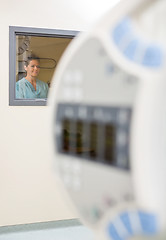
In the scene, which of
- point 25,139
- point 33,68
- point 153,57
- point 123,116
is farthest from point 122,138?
point 33,68

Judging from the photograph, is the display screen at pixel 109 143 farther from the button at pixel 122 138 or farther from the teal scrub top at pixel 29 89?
the teal scrub top at pixel 29 89

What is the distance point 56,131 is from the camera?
2.40 feet

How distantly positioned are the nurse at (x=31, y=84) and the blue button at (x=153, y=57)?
268cm

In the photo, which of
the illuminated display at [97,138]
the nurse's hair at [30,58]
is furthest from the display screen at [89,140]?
the nurse's hair at [30,58]

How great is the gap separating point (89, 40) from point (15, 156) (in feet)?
8.45

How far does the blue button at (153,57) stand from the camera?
575mm

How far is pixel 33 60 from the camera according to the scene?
3.22m

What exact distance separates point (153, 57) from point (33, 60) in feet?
8.94

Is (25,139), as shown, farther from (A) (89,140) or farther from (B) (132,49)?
(B) (132,49)

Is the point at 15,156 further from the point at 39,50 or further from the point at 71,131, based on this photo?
the point at 71,131

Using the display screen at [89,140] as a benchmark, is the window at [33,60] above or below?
above

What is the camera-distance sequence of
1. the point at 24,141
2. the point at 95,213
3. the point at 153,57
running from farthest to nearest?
the point at 24,141 < the point at 95,213 < the point at 153,57

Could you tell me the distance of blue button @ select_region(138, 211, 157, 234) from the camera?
0.59 metres

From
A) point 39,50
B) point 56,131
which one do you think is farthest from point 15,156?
point 56,131
